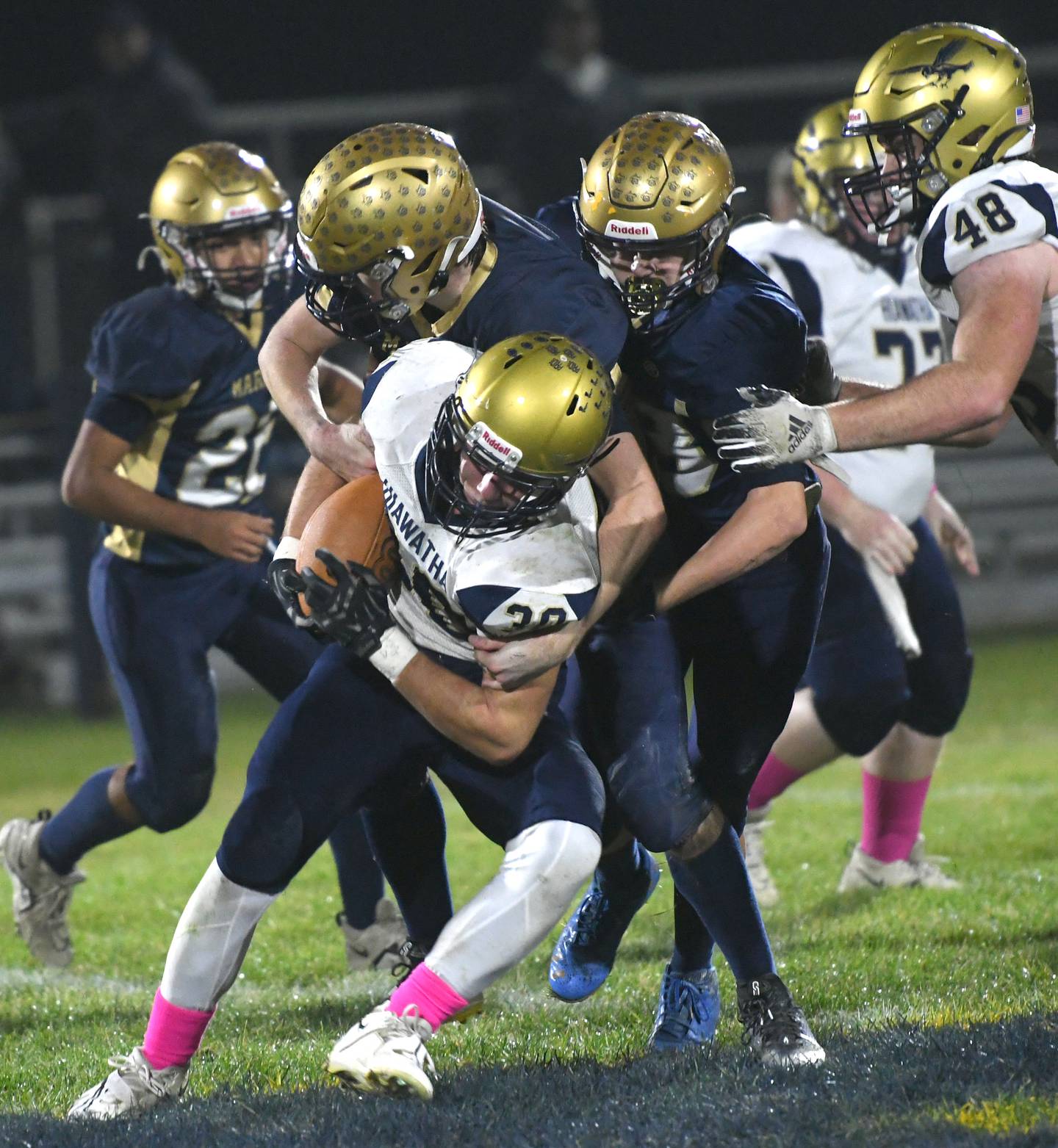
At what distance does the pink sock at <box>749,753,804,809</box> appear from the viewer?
4.54 m

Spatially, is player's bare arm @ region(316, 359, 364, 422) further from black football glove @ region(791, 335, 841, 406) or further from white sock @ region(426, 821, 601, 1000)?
white sock @ region(426, 821, 601, 1000)

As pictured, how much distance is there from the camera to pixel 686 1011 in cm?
331

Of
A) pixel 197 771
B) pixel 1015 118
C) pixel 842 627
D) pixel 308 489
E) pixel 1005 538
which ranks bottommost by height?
pixel 1005 538

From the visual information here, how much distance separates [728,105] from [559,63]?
1020 millimetres

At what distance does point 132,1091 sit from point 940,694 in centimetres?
245

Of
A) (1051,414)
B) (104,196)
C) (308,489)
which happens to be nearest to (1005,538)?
(104,196)

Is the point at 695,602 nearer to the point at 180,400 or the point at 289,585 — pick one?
the point at 289,585

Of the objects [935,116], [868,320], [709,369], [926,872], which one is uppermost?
[935,116]

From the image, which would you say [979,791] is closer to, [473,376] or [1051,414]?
[1051,414]

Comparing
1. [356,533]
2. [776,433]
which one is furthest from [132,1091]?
[776,433]

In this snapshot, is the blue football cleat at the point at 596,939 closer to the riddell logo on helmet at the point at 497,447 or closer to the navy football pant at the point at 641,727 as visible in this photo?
the navy football pant at the point at 641,727

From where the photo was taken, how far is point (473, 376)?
109 inches

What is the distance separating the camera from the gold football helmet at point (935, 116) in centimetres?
331

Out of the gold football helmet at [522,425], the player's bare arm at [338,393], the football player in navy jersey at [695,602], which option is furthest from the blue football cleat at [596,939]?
the player's bare arm at [338,393]
